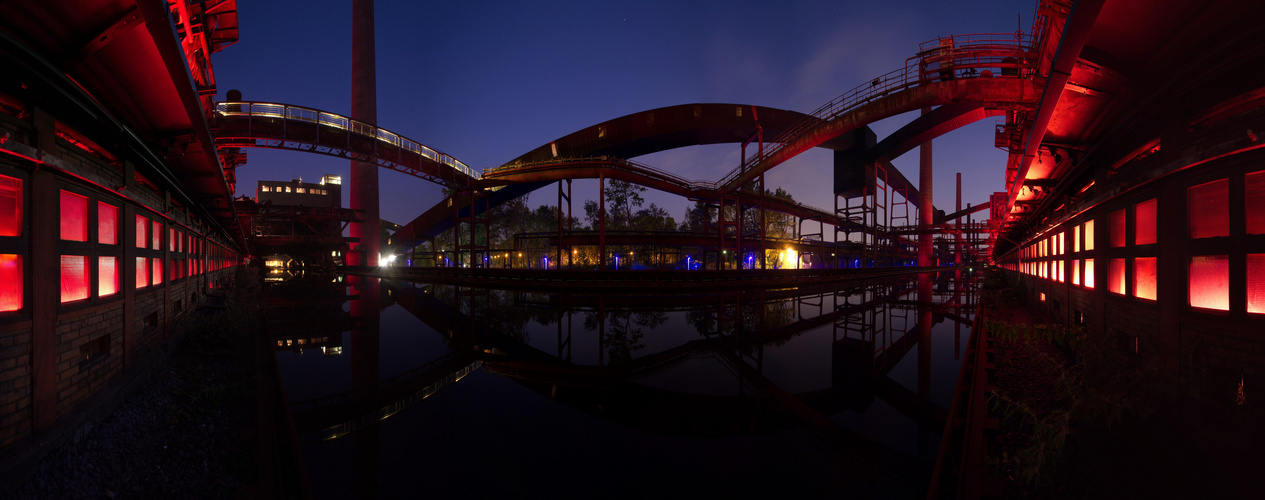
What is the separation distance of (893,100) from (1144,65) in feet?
35.2

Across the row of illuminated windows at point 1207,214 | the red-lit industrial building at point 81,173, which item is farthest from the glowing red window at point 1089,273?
the red-lit industrial building at point 81,173

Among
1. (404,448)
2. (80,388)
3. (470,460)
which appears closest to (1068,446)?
(470,460)

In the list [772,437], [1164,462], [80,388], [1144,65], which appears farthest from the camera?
[1144,65]

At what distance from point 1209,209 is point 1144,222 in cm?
157

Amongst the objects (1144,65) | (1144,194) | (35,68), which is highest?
(1144,65)

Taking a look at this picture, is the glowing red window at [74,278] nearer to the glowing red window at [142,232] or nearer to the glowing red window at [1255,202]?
the glowing red window at [142,232]

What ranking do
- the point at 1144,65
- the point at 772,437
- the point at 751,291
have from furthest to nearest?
the point at 751,291, the point at 1144,65, the point at 772,437

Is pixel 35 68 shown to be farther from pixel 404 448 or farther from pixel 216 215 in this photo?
pixel 216 215

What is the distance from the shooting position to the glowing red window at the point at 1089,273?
278 inches

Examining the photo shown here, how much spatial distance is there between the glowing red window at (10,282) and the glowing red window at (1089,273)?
15771 millimetres

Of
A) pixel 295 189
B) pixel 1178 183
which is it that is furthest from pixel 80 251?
pixel 295 189

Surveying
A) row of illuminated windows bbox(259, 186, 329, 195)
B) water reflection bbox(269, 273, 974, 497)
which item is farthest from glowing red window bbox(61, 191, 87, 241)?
row of illuminated windows bbox(259, 186, 329, 195)

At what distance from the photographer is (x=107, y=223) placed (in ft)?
17.0

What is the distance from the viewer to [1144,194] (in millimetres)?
5094
